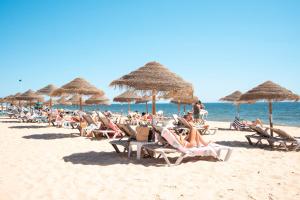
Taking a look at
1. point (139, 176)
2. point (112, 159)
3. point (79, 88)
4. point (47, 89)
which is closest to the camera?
point (139, 176)

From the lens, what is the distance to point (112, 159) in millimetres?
6336

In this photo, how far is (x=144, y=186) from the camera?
436cm

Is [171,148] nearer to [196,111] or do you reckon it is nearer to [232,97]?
[196,111]

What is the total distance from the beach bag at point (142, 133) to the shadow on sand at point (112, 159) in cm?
42

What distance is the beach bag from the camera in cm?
634

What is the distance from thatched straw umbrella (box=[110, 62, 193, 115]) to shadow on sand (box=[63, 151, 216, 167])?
1.32 meters

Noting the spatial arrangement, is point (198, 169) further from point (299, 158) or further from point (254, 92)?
point (254, 92)

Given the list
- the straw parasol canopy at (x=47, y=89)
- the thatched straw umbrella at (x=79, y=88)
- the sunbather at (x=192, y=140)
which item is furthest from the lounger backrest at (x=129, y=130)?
the straw parasol canopy at (x=47, y=89)

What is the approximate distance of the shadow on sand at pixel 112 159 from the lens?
5926 mm

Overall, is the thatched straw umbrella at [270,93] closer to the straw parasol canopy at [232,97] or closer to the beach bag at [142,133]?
the beach bag at [142,133]

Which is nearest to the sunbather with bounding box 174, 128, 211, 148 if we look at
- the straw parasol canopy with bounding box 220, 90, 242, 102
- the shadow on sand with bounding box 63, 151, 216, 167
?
the shadow on sand with bounding box 63, 151, 216, 167

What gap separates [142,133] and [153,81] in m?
1.31

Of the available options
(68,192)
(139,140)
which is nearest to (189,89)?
(139,140)

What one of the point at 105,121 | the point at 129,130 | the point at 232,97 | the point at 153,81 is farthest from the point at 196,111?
the point at 129,130
